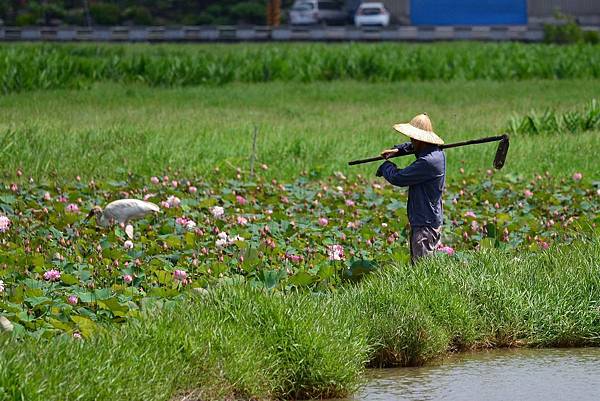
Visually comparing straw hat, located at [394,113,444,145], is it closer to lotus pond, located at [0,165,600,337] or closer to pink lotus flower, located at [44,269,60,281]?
lotus pond, located at [0,165,600,337]

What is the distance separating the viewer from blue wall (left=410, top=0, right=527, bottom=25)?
58.7 m

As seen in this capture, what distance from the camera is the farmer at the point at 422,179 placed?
29.0 feet

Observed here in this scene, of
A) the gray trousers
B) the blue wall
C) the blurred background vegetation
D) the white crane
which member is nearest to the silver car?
the blurred background vegetation

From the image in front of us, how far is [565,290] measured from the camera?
8578 millimetres

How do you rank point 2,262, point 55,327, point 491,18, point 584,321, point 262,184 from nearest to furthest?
point 55,327 < point 584,321 < point 2,262 < point 262,184 < point 491,18

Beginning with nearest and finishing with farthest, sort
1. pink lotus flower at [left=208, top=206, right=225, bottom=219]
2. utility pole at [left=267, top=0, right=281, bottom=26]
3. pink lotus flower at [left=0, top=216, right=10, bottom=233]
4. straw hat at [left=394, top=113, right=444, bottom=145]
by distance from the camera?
straw hat at [left=394, top=113, right=444, bottom=145] < pink lotus flower at [left=0, top=216, right=10, bottom=233] < pink lotus flower at [left=208, top=206, right=225, bottom=219] < utility pole at [left=267, top=0, right=281, bottom=26]

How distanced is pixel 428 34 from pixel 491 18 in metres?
11.0

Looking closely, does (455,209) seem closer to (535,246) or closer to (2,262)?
(535,246)

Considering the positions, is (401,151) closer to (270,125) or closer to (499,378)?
(499,378)

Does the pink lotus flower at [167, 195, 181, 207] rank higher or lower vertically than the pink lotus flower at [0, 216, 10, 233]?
lower

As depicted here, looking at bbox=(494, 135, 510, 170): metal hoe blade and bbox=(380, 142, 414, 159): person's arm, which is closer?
bbox=(380, 142, 414, 159): person's arm

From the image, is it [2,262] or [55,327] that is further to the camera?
[2,262]

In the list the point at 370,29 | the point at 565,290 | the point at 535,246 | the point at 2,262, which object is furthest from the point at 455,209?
the point at 370,29

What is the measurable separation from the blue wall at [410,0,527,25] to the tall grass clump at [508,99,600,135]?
40.6 metres
